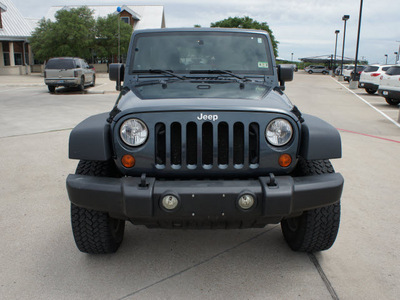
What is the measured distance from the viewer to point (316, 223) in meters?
3.05

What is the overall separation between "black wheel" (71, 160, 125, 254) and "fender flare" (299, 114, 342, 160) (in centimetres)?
143

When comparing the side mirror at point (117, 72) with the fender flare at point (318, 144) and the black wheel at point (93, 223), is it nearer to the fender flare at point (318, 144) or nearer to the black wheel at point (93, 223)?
the black wheel at point (93, 223)

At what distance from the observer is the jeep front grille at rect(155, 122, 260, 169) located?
2.65m

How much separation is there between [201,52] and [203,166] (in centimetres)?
162

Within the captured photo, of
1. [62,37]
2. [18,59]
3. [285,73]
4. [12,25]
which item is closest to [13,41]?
[12,25]

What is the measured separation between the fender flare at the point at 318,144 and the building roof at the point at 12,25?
33.0m

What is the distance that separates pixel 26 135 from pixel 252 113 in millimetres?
6828

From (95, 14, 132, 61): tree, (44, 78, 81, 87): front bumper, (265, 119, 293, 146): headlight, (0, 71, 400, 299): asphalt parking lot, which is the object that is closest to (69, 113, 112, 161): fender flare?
(0, 71, 400, 299): asphalt parking lot

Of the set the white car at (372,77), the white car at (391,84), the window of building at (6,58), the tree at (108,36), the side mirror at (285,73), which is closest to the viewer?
the side mirror at (285,73)

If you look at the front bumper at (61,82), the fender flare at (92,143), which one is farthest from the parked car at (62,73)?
the fender flare at (92,143)

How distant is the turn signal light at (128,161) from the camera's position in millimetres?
2699

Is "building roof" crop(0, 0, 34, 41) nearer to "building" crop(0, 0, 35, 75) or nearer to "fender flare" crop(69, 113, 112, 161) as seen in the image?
"building" crop(0, 0, 35, 75)

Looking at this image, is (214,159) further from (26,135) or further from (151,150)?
(26,135)

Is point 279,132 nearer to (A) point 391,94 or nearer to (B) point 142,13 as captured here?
(A) point 391,94
